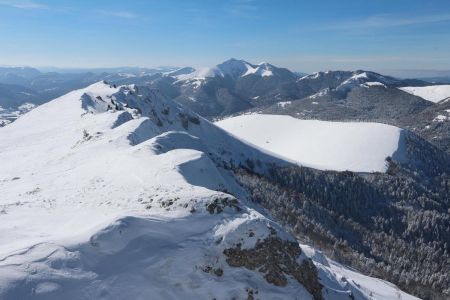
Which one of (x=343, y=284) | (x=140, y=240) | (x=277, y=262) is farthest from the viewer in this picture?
(x=343, y=284)

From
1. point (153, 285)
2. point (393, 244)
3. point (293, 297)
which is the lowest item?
point (393, 244)

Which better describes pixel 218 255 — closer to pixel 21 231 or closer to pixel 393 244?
pixel 21 231

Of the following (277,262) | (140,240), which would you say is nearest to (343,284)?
(277,262)

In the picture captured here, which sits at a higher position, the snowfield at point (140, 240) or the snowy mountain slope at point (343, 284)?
the snowfield at point (140, 240)

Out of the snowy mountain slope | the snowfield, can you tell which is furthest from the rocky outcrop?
the snowy mountain slope

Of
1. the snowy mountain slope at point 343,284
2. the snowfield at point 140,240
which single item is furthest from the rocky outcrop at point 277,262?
the snowy mountain slope at point 343,284

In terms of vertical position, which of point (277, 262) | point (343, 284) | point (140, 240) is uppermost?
point (140, 240)

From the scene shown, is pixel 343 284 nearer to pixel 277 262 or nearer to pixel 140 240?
pixel 277 262

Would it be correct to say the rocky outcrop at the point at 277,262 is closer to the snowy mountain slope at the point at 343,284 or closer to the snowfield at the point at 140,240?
the snowfield at the point at 140,240

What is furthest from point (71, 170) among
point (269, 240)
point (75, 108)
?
point (75, 108)

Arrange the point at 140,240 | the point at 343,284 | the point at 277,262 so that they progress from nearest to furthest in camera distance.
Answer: the point at 140,240, the point at 277,262, the point at 343,284

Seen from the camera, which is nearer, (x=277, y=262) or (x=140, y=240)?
(x=140, y=240)
